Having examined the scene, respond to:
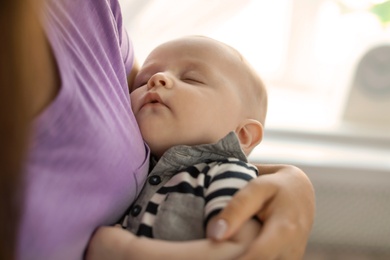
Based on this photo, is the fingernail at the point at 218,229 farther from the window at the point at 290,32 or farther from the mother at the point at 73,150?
the window at the point at 290,32

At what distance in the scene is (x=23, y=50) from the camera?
473 mm

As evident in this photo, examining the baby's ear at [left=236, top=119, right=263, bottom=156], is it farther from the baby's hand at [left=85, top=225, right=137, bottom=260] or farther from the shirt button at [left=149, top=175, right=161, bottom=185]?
the baby's hand at [left=85, top=225, right=137, bottom=260]

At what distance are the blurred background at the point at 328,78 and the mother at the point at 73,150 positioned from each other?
1.73ft

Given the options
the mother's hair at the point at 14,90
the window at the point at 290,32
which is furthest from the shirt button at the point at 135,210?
the window at the point at 290,32

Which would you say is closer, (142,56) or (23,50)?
(23,50)

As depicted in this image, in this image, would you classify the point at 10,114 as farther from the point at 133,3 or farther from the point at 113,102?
the point at 133,3

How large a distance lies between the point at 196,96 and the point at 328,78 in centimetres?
67

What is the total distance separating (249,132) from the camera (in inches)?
35.9

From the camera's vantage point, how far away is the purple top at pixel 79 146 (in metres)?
0.53

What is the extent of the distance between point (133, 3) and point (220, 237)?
807 mm

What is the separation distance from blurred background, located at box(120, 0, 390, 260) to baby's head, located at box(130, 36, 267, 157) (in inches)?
13.6

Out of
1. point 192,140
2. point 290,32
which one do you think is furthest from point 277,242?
point 290,32

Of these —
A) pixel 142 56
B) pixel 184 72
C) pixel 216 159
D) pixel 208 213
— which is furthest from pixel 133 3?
pixel 208 213

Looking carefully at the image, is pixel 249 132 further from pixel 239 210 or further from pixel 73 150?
pixel 73 150
